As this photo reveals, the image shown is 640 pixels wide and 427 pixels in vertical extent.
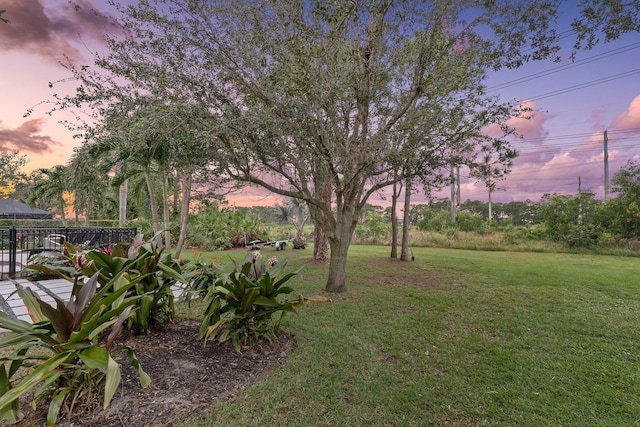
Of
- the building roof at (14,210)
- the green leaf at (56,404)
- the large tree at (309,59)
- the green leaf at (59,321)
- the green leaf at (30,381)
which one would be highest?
the large tree at (309,59)

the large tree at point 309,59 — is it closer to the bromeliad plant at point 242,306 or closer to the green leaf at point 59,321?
the bromeliad plant at point 242,306

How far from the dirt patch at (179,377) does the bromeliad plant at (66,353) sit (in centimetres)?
17

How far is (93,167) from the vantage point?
8.22 meters

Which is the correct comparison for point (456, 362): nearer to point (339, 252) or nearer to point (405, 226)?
point (339, 252)

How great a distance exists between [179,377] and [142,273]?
116 cm

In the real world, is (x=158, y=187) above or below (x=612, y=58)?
below

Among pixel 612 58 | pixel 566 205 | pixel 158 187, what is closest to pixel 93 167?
pixel 158 187

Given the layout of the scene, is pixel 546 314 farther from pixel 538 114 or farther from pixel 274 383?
pixel 274 383

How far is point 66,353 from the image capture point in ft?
5.87

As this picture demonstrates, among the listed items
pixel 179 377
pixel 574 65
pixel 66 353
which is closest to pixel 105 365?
pixel 66 353

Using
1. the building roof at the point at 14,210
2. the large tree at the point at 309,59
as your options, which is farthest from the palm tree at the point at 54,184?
the large tree at the point at 309,59

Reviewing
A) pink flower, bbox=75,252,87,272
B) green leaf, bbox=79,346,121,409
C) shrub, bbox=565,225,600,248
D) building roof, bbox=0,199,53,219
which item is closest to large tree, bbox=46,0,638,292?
pink flower, bbox=75,252,87,272

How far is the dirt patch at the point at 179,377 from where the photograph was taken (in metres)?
1.98

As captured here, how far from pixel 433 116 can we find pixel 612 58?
3351 mm
